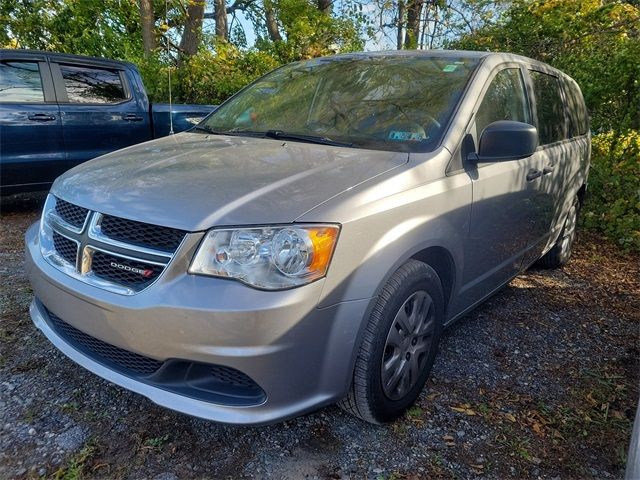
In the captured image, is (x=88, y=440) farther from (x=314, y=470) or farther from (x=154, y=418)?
(x=314, y=470)

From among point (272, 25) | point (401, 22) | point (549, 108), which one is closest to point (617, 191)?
point (549, 108)

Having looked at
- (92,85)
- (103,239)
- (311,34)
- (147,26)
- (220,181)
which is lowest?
(103,239)

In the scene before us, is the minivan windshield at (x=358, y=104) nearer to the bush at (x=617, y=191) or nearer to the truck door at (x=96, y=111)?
the truck door at (x=96, y=111)

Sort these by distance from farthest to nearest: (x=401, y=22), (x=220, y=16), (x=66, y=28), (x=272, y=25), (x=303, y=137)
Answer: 1. (x=272, y=25)
2. (x=220, y=16)
3. (x=401, y=22)
4. (x=66, y=28)
5. (x=303, y=137)

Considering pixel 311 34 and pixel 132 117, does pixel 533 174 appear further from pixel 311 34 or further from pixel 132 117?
pixel 311 34

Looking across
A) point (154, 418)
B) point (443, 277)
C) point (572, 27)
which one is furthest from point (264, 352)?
point (572, 27)

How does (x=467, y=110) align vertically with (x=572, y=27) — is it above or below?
below

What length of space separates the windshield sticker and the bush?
13.3 ft

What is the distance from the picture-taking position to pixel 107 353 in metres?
2.12

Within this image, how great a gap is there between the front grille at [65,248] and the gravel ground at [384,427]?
72 centimetres

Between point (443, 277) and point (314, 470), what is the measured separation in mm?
1119

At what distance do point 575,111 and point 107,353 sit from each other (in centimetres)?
417

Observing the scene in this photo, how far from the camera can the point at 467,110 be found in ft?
8.55

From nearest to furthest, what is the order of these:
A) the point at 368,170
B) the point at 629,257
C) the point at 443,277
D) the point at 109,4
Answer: the point at 368,170, the point at 443,277, the point at 629,257, the point at 109,4
